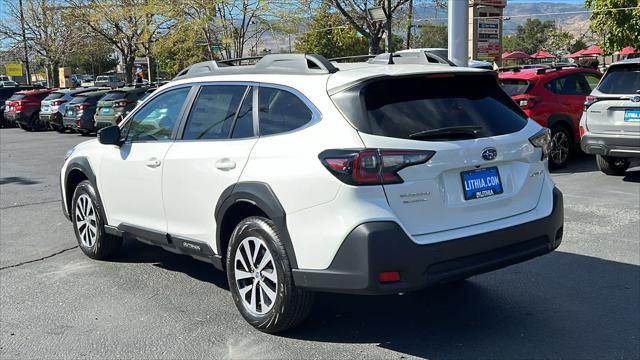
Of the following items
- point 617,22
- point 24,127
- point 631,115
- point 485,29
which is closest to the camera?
point 631,115

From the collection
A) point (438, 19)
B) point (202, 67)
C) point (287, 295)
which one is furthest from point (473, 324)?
point (438, 19)

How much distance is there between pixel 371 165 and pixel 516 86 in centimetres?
819

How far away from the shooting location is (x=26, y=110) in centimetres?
2622

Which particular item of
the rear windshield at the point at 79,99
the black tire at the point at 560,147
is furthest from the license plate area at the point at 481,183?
the rear windshield at the point at 79,99

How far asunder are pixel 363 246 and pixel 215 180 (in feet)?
4.49

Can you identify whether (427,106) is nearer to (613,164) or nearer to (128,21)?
(613,164)

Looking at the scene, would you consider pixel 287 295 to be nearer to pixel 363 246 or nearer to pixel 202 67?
pixel 363 246

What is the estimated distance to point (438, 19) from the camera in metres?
21.7

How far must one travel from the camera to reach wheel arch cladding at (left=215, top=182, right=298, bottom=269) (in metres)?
3.91

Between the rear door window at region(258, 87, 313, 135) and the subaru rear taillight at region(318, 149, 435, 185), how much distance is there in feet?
1.59

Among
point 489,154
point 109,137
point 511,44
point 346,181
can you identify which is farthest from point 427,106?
point 511,44

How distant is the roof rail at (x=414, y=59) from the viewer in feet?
15.5

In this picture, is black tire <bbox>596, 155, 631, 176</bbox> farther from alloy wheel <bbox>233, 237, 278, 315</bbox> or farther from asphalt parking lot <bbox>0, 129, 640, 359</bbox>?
alloy wheel <bbox>233, 237, 278, 315</bbox>

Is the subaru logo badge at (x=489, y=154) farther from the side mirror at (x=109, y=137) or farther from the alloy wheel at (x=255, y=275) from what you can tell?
the side mirror at (x=109, y=137)
